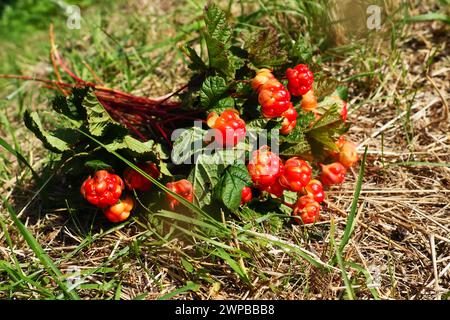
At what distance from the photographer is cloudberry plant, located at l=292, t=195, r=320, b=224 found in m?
2.00

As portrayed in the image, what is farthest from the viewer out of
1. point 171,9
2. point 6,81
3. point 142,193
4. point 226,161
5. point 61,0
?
point 61,0

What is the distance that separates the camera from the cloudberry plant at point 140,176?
1.96 meters

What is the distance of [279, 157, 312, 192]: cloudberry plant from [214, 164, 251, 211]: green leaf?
0.15 m

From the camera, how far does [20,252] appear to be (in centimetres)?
203

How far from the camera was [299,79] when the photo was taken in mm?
1999

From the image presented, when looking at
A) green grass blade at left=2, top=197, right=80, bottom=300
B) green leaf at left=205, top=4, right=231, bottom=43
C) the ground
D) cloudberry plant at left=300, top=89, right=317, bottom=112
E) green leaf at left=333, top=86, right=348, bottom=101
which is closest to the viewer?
green grass blade at left=2, top=197, right=80, bottom=300

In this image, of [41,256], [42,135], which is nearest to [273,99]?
[42,135]

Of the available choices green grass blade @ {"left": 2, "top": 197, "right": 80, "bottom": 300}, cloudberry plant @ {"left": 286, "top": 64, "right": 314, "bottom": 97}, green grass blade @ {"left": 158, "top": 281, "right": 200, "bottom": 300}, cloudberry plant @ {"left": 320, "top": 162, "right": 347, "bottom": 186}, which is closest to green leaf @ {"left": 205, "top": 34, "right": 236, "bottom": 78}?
cloudberry plant @ {"left": 286, "top": 64, "right": 314, "bottom": 97}

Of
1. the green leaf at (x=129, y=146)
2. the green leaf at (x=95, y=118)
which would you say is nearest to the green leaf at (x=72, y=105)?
the green leaf at (x=95, y=118)

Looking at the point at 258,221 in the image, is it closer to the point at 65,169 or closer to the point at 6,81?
the point at 65,169

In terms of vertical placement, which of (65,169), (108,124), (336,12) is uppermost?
(336,12)

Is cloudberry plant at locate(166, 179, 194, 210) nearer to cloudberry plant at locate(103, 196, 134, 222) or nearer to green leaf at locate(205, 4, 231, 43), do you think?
cloudberry plant at locate(103, 196, 134, 222)

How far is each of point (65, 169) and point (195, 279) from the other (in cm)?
67
